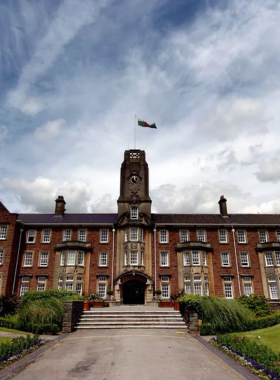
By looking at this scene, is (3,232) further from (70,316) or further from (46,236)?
(70,316)

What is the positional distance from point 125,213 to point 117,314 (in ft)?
60.3

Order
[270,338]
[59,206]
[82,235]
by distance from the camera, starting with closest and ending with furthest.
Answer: [270,338]
[82,235]
[59,206]

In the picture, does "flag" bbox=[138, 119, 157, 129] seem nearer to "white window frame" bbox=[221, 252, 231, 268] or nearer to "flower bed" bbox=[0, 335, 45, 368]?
"white window frame" bbox=[221, 252, 231, 268]

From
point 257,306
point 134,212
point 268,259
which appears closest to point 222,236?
point 268,259

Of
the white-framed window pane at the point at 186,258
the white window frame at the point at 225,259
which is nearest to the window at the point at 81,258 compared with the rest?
the white-framed window pane at the point at 186,258

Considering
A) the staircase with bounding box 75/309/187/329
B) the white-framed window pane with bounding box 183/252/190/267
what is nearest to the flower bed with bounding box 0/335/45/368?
the staircase with bounding box 75/309/187/329

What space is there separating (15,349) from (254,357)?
365 inches

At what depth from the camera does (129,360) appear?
35.9 feet

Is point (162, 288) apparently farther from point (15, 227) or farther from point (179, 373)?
point (179, 373)

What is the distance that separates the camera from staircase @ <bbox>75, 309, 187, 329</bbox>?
63.1 feet

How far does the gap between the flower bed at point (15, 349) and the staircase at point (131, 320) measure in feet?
20.5

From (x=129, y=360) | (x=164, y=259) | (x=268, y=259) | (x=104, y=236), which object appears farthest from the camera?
(x=104, y=236)

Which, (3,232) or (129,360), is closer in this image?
(129,360)

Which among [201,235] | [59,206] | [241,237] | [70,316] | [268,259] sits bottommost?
[70,316]
